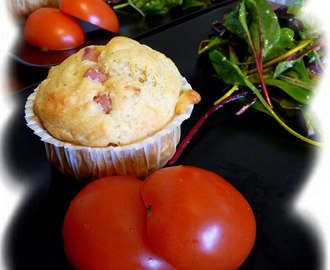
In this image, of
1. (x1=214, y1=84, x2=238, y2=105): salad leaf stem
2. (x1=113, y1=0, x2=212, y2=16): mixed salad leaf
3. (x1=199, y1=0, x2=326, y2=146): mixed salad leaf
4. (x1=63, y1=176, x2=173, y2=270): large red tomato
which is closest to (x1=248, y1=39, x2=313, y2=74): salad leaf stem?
(x1=199, y1=0, x2=326, y2=146): mixed salad leaf

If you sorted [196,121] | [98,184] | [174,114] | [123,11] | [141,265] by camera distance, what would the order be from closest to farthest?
[141,265] → [98,184] → [174,114] → [196,121] → [123,11]

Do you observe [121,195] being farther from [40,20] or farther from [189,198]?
[40,20]

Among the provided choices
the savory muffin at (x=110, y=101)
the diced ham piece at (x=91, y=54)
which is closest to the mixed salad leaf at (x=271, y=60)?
the savory muffin at (x=110, y=101)

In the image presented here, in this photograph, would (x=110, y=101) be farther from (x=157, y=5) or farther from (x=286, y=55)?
(x=157, y=5)

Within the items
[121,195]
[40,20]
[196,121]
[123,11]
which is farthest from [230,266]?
[123,11]

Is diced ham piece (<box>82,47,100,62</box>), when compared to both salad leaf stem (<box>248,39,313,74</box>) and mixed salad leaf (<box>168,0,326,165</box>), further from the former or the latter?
salad leaf stem (<box>248,39,313,74</box>)
